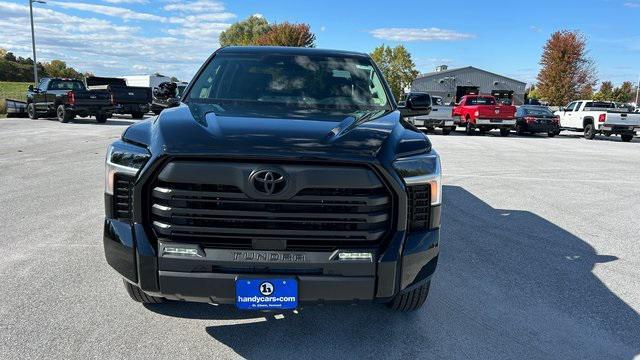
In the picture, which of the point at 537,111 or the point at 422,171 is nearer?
the point at 422,171

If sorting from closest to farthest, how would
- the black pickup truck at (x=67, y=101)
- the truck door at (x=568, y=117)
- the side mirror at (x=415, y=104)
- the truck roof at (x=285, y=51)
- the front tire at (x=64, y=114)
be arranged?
1. the side mirror at (x=415, y=104)
2. the truck roof at (x=285, y=51)
3. the black pickup truck at (x=67, y=101)
4. the front tire at (x=64, y=114)
5. the truck door at (x=568, y=117)

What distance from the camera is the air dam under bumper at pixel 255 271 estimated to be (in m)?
2.61

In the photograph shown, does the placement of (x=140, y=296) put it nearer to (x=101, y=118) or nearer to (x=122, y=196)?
(x=122, y=196)

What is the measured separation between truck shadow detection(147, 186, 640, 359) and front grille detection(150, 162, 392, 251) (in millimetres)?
791

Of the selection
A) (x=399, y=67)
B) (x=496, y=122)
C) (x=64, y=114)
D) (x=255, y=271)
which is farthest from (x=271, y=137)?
(x=399, y=67)

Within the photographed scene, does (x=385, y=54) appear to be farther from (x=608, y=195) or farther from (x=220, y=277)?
(x=220, y=277)

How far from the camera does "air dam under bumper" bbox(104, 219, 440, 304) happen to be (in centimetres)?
261

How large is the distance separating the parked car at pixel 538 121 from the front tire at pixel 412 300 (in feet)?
76.7

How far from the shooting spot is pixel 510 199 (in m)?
7.66

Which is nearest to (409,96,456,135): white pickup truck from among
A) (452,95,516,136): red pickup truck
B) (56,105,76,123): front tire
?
(452,95,516,136): red pickup truck

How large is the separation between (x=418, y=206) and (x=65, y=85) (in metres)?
22.9

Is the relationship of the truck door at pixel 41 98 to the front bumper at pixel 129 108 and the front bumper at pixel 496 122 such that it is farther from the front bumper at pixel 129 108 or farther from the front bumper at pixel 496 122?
the front bumper at pixel 496 122

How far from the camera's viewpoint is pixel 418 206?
2805 millimetres

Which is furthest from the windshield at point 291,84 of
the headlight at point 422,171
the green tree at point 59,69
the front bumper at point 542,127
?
the green tree at point 59,69
